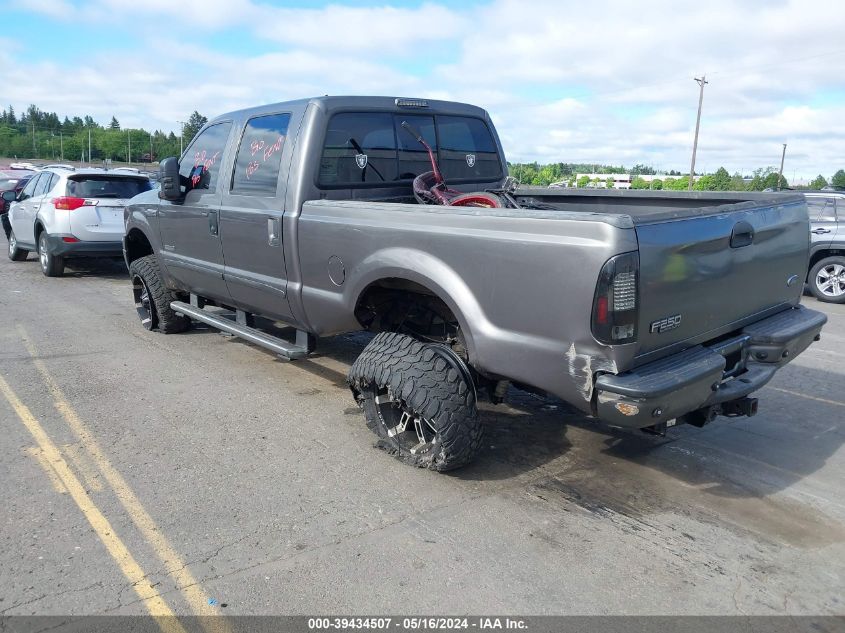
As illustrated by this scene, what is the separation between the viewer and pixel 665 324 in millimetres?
3221

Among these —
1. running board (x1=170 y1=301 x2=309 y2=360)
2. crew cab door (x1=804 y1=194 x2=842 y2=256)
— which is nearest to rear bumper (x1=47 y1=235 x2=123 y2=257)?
running board (x1=170 y1=301 x2=309 y2=360)

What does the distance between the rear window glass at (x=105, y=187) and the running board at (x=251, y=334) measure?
5072 mm

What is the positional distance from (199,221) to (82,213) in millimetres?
5973

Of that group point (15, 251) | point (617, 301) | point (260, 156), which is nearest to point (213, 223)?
point (260, 156)

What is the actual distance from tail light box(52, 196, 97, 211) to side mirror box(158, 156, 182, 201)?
5643 mm

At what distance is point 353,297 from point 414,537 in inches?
61.3

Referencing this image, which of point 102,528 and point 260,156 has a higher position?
point 260,156

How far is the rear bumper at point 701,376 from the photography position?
3047 millimetres

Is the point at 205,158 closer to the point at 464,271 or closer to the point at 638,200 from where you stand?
the point at 464,271

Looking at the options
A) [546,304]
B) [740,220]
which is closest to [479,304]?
[546,304]

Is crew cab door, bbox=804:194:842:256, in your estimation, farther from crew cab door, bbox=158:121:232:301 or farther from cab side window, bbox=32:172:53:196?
cab side window, bbox=32:172:53:196

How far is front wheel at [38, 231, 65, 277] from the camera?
35.9ft

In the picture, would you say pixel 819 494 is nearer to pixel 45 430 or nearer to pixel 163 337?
pixel 45 430

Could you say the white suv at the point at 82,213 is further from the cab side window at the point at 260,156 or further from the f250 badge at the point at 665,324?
the f250 badge at the point at 665,324
